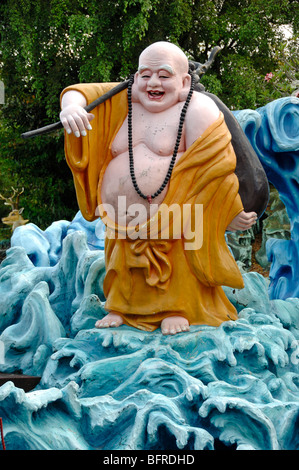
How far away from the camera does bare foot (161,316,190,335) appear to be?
3232mm

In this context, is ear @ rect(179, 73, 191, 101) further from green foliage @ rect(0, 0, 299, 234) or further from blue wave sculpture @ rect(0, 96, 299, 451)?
green foliage @ rect(0, 0, 299, 234)

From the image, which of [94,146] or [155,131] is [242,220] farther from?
[94,146]

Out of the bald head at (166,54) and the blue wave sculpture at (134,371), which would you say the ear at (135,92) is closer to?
the bald head at (166,54)

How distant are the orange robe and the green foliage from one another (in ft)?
14.4

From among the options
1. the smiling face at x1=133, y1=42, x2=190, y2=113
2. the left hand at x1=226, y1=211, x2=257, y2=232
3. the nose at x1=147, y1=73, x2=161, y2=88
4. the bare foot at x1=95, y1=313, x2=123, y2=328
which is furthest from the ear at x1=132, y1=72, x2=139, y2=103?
the bare foot at x1=95, y1=313, x2=123, y2=328

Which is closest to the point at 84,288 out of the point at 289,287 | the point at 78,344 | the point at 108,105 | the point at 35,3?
the point at 78,344

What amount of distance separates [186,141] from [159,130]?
148mm

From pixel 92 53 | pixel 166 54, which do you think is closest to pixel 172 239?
pixel 166 54

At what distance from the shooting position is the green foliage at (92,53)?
27.6 ft

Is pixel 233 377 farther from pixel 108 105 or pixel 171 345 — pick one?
pixel 108 105

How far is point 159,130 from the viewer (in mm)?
3225

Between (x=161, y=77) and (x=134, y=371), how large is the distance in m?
1.45
